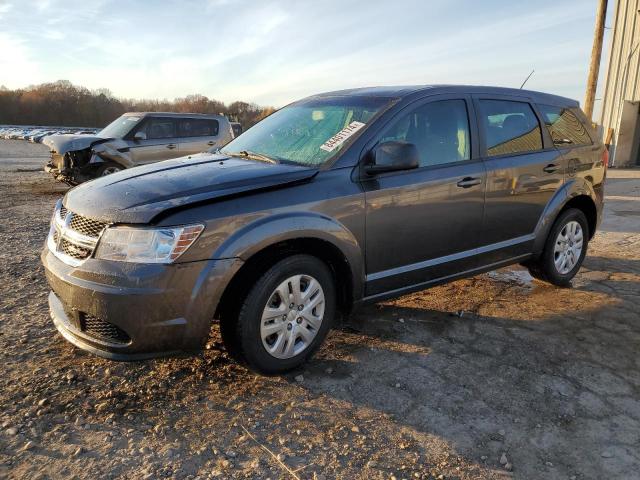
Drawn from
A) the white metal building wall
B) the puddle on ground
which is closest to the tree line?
the white metal building wall

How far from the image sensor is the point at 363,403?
2.82 metres

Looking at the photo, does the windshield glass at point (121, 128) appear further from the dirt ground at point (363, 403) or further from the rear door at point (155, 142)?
the dirt ground at point (363, 403)

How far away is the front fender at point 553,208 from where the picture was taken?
4.43m

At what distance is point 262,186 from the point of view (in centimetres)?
288

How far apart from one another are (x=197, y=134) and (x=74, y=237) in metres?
9.23

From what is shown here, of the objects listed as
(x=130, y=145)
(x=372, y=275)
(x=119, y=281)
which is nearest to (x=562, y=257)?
(x=372, y=275)

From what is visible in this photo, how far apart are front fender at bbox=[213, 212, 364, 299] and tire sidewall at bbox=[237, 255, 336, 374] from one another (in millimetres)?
149

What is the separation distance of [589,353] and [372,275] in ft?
5.32

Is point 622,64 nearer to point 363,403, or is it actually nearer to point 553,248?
point 553,248

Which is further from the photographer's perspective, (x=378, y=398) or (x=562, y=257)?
(x=562, y=257)

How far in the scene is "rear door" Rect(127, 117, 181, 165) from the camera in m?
10.6

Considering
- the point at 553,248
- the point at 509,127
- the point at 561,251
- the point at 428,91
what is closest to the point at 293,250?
the point at 428,91

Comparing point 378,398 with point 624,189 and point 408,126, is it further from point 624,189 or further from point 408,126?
point 624,189

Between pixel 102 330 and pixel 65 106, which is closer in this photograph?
pixel 102 330
